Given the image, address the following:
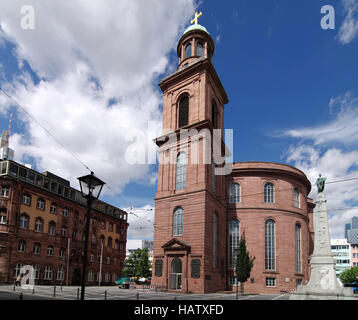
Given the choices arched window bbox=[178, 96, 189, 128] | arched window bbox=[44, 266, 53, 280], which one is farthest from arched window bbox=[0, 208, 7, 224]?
arched window bbox=[178, 96, 189, 128]

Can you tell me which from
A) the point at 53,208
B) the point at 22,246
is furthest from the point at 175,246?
the point at 53,208

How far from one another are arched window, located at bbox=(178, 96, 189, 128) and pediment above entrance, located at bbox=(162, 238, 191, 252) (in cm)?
1507

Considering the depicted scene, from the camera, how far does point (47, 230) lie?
44.2 meters

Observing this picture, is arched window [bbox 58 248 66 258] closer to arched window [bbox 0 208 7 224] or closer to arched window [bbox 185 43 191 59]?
arched window [bbox 0 208 7 224]

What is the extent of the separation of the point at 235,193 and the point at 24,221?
28964mm

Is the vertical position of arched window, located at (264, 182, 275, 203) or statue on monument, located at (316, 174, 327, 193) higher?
arched window, located at (264, 182, 275, 203)

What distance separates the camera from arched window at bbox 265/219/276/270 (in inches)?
1567

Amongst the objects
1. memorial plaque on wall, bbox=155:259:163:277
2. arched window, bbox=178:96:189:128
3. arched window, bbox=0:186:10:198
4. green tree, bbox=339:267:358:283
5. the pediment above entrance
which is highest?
arched window, bbox=178:96:189:128

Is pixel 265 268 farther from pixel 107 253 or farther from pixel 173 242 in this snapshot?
pixel 107 253

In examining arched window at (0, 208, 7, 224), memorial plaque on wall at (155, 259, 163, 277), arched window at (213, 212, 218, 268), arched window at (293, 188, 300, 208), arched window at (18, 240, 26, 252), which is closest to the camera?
memorial plaque on wall at (155, 259, 163, 277)

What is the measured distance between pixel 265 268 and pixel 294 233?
658 cm

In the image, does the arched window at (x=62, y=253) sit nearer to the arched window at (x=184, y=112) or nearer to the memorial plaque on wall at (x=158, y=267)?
the memorial plaque on wall at (x=158, y=267)

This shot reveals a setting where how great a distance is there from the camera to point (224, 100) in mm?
47469
